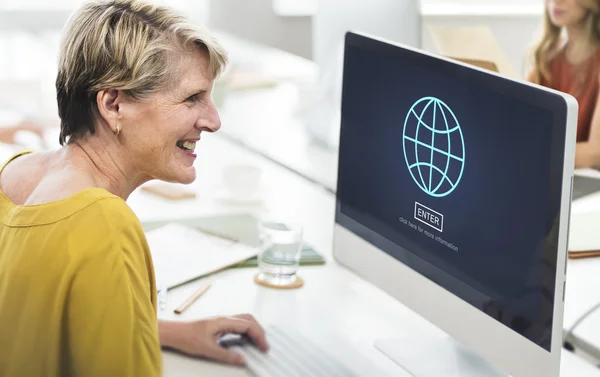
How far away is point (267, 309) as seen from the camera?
5.68ft

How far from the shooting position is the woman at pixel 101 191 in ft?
4.06

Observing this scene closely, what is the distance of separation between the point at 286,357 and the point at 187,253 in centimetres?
51

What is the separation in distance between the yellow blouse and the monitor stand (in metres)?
0.44

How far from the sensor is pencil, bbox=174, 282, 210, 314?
1.71 metres

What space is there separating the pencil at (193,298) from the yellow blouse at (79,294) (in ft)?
1.31

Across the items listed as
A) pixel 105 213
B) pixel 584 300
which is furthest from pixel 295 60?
pixel 105 213

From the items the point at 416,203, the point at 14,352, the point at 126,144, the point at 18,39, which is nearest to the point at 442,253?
the point at 416,203

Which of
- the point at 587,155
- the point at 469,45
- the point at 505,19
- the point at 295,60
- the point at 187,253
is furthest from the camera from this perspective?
the point at 505,19

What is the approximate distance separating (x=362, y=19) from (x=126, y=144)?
5.78 feet

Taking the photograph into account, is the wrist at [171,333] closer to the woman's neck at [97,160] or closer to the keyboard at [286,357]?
the keyboard at [286,357]

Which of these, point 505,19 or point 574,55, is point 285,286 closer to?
point 574,55

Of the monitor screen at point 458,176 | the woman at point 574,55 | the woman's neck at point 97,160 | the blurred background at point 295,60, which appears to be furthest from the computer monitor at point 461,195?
the woman at point 574,55

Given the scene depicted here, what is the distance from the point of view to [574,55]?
10.9ft

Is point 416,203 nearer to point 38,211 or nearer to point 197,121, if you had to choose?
point 197,121
